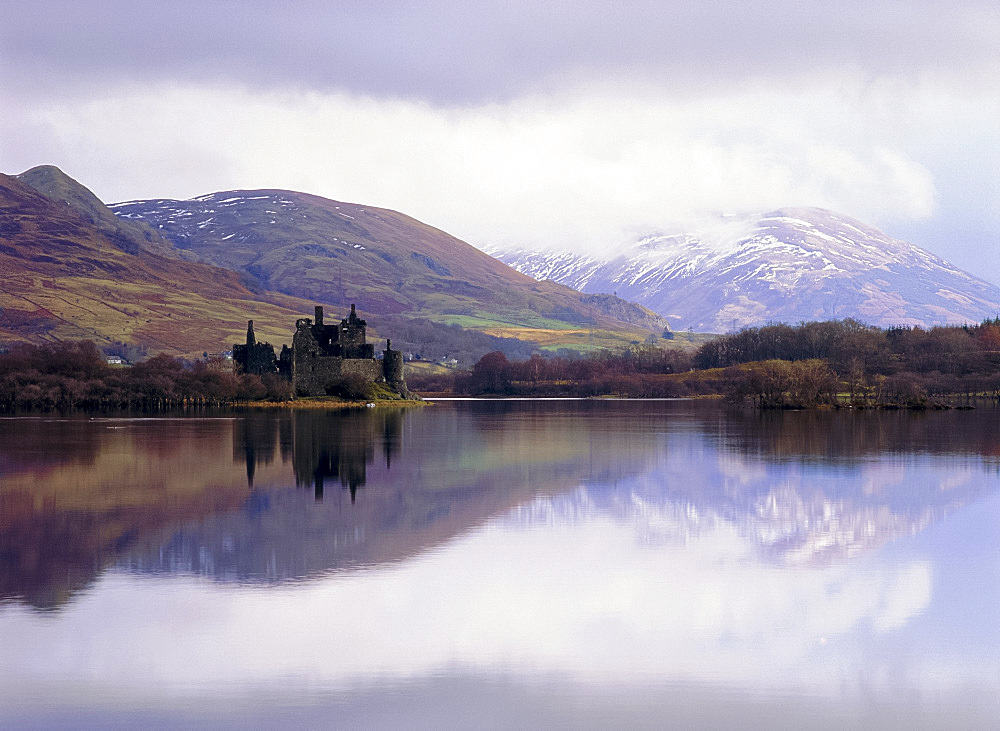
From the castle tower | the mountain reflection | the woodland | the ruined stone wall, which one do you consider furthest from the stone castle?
the mountain reflection

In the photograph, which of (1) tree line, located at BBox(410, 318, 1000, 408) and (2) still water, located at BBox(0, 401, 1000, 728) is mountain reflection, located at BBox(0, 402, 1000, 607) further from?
(1) tree line, located at BBox(410, 318, 1000, 408)

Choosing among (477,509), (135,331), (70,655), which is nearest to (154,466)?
(477,509)

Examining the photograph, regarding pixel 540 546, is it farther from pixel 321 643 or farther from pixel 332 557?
pixel 321 643

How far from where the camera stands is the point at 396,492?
28.5 metres

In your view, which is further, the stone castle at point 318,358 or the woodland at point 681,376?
the stone castle at point 318,358

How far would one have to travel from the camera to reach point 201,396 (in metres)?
93.7

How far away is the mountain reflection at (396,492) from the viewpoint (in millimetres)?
19297

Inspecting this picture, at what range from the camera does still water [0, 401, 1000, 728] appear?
37.5 ft

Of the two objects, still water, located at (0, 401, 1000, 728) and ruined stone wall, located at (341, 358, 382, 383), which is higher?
ruined stone wall, located at (341, 358, 382, 383)

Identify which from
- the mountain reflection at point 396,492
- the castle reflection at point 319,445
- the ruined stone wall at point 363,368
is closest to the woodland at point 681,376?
the ruined stone wall at point 363,368

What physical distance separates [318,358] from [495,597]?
79996 mm

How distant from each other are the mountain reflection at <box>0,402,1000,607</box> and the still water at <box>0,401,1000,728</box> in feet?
0.45

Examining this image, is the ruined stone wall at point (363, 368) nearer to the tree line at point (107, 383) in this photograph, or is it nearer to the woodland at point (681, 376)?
the woodland at point (681, 376)

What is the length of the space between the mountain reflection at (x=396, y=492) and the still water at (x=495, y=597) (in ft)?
0.45
